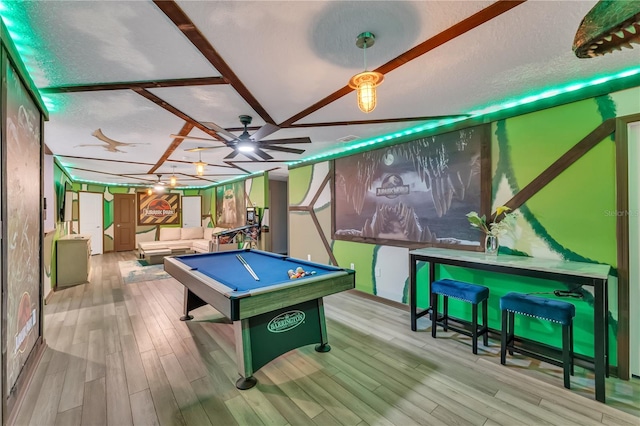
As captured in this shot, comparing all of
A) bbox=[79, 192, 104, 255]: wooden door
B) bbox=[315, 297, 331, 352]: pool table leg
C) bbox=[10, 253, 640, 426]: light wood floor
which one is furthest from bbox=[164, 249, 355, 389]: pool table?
bbox=[79, 192, 104, 255]: wooden door

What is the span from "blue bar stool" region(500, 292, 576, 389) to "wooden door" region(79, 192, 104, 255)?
36.5 ft

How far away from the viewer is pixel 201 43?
5.76 feet

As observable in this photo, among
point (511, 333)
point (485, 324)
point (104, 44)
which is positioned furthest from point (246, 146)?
point (511, 333)

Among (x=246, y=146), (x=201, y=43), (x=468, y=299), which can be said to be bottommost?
(x=468, y=299)

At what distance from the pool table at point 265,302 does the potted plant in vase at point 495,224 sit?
1578 mm

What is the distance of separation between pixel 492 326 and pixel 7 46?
15.7 feet

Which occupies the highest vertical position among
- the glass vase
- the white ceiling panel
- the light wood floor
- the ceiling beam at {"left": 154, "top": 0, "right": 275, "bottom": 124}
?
the white ceiling panel

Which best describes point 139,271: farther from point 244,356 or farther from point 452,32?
point 452,32

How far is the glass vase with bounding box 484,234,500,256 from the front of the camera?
2.90m

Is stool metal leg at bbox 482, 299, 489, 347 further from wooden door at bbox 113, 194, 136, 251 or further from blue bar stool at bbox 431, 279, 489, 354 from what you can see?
wooden door at bbox 113, 194, 136, 251

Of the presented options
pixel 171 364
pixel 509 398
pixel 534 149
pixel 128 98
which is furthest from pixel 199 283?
pixel 534 149

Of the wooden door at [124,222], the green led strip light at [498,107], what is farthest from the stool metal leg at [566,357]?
the wooden door at [124,222]

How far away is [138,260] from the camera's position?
7801 mm

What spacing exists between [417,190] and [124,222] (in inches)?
416
